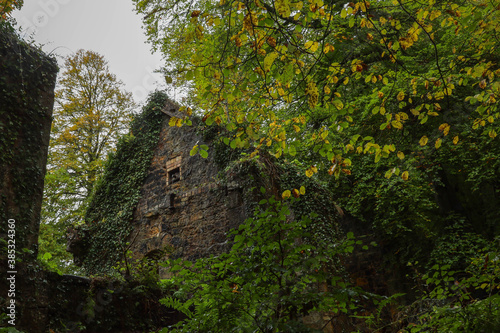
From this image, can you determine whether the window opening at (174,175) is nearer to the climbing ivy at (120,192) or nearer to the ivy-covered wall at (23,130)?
the climbing ivy at (120,192)

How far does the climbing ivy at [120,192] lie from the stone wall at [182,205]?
28 centimetres

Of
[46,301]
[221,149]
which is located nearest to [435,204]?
[221,149]

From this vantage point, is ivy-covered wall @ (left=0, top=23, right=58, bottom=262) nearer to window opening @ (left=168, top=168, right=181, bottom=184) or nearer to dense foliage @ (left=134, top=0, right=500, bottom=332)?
dense foliage @ (left=134, top=0, right=500, bottom=332)

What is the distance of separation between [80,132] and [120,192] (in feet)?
20.1

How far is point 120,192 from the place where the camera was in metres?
9.27

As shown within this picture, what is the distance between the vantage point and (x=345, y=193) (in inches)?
445

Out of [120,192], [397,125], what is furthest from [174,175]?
[397,125]

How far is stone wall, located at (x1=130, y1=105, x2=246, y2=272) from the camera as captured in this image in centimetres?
714

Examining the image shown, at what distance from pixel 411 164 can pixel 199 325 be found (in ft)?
22.7

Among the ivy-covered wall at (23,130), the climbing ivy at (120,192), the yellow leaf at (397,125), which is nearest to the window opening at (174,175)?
the climbing ivy at (120,192)

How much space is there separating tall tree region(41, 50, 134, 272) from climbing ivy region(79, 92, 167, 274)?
2971mm

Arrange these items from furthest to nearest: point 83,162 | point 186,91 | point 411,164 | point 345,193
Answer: point 83,162
point 186,91
point 345,193
point 411,164

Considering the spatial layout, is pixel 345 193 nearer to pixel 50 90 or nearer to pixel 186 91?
pixel 186 91

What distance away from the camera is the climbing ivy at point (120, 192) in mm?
8547
